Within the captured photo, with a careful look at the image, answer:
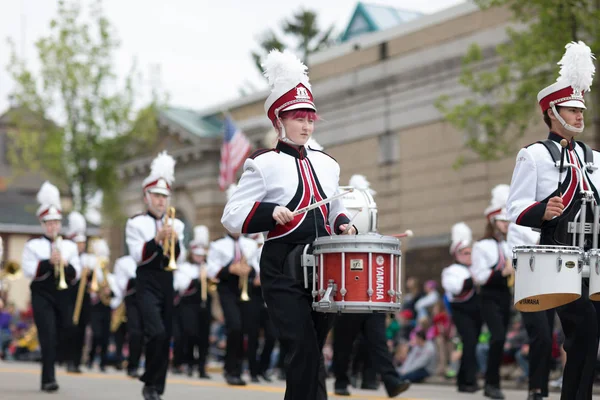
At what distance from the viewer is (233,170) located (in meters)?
30.5

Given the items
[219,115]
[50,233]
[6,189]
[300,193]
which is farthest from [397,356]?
[6,189]

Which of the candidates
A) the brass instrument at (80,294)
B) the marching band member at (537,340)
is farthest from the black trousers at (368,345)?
the brass instrument at (80,294)

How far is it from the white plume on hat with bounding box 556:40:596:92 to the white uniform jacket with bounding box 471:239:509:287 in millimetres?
6104

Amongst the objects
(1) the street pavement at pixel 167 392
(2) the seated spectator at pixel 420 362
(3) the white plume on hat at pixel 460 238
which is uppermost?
(3) the white plume on hat at pixel 460 238

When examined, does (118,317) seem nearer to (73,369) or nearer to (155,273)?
(73,369)

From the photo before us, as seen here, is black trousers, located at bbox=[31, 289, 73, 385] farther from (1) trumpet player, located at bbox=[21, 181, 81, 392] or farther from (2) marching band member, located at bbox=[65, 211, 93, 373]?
(2) marching band member, located at bbox=[65, 211, 93, 373]

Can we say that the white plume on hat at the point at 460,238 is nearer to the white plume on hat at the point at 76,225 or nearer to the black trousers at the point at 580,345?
the white plume on hat at the point at 76,225

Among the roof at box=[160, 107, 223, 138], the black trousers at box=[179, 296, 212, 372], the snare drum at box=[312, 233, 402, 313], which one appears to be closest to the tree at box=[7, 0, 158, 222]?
the roof at box=[160, 107, 223, 138]

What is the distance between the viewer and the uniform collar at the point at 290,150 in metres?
7.94

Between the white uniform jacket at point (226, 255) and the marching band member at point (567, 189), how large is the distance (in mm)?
9380

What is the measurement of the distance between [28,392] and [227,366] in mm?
3428

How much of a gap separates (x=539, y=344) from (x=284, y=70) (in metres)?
5.43

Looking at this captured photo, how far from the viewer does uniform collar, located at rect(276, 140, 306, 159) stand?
313 inches

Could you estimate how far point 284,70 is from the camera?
800cm
